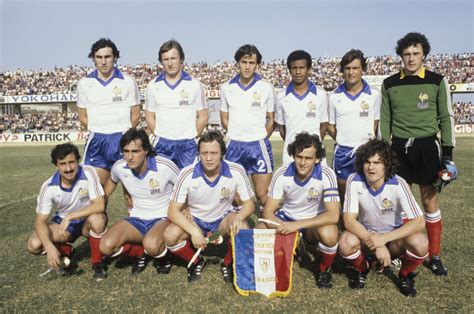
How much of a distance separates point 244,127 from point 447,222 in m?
2.96

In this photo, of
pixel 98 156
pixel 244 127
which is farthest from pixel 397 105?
pixel 98 156

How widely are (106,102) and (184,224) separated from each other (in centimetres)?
179

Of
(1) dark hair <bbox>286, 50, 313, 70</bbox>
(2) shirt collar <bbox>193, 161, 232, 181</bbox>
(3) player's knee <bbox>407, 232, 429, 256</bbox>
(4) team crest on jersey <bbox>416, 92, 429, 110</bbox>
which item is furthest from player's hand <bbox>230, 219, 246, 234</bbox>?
(4) team crest on jersey <bbox>416, 92, 429, 110</bbox>

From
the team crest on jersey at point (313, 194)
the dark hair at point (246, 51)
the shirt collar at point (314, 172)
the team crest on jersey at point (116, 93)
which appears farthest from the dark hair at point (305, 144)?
the team crest on jersey at point (116, 93)

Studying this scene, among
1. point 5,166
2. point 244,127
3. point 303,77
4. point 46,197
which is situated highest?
point 303,77

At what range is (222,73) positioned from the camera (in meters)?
38.1

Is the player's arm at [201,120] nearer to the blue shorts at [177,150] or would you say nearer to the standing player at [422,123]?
the blue shorts at [177,150]

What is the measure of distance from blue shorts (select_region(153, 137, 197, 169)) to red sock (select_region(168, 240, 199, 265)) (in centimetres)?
106

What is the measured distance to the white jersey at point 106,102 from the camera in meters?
4.27

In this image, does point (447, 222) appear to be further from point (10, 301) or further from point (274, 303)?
point (10, 301)

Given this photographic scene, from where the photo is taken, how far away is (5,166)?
42.6 ft

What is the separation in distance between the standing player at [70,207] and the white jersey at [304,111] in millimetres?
2006

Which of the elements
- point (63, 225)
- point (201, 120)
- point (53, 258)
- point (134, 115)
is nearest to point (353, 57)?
point (201, 120)

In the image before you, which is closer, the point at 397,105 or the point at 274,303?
the point at 274,303
